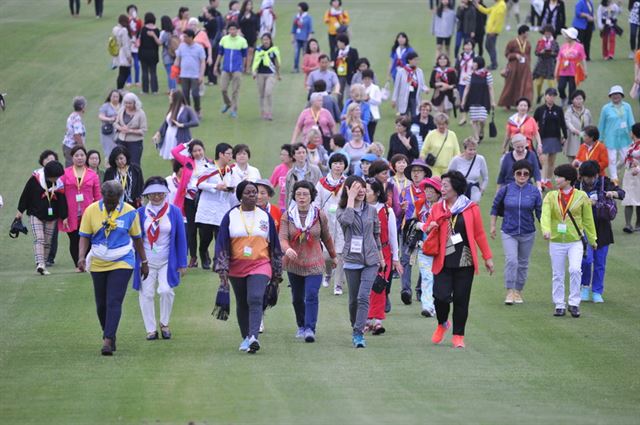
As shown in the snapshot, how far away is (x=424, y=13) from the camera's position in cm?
4916

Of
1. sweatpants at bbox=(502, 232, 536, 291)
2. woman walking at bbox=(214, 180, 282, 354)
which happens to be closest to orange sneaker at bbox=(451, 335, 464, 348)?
woman walking at bbox=(214, 180, 282, 354)

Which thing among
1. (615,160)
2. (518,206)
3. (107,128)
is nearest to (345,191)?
(518,206)

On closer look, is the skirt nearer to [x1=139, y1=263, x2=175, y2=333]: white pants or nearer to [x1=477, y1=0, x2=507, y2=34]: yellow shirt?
[x1=477, y1=0, x2=507, y2=34]: yellow shirt

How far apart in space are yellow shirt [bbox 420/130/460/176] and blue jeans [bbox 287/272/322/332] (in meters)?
7.14

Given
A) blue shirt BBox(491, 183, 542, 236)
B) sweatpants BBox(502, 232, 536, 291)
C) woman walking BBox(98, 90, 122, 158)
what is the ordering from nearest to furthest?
blue shirt BBox(491, 183, 542, 236) < sweatpants BBox(502, 232, 536, 291) < woman walking BBox(98, 90, 122, 158)

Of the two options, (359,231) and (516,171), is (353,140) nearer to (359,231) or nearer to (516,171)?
(516,171)

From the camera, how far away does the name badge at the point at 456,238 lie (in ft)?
45.0

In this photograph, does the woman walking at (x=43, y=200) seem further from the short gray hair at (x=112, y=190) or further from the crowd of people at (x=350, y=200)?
the short gray hair at (x=112, y=190)

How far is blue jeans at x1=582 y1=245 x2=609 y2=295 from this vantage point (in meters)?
17.2

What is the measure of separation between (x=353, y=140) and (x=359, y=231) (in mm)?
6949

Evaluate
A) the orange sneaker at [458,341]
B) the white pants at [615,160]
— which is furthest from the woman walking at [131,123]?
the orange sneaker at [458,341]

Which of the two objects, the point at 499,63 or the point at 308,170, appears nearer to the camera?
the point at 308,170

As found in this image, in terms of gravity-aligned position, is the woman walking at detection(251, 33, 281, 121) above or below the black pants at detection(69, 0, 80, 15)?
below

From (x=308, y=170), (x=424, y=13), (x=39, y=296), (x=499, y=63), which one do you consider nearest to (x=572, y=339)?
(x=308, y=170)
